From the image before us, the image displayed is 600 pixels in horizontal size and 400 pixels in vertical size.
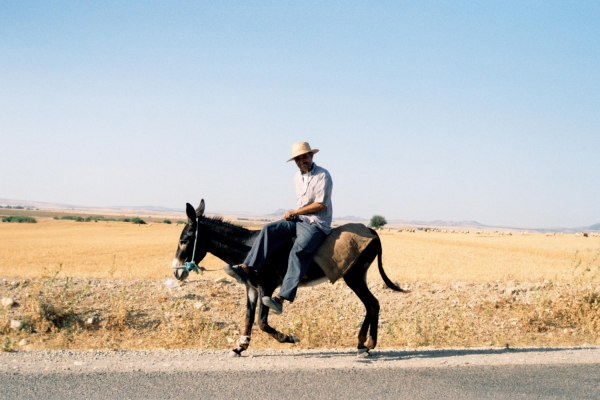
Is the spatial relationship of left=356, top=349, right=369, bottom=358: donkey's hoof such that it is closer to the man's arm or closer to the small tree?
the man's arm

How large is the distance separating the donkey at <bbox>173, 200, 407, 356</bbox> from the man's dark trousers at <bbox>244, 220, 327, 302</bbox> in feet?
0.66

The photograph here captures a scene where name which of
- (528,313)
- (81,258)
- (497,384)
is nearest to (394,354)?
(497,384)

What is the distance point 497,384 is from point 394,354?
2.17 meters

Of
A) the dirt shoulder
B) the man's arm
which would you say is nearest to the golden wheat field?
the dirt shoulder

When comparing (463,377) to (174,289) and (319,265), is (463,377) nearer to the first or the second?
(319,265)

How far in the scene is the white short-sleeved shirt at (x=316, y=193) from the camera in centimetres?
800

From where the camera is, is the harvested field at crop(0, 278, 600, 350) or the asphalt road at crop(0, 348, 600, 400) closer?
the asphalt road at crop(0, 348, 600, 400)

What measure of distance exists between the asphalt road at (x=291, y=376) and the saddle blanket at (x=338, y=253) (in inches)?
47.8

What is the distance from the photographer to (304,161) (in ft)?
26.8

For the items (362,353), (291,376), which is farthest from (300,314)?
(291,376)

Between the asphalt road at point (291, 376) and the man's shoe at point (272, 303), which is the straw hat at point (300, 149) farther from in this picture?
the asphalt road at point (291, 376)

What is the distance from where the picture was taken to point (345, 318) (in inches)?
528

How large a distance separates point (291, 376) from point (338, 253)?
2.24 meters

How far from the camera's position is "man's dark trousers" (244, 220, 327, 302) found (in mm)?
7781
